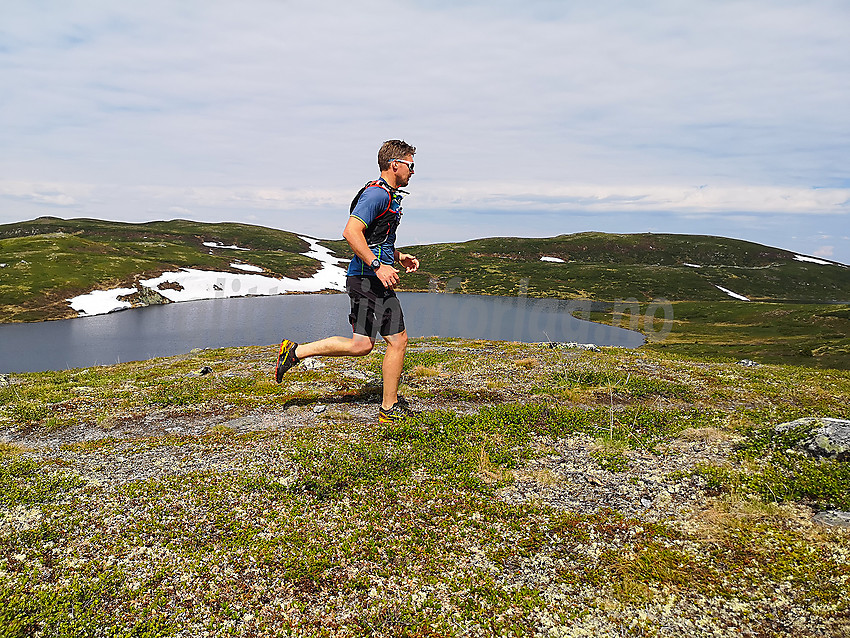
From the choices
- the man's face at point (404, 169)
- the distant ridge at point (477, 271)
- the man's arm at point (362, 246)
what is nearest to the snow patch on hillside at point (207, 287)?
Answer: the distant ridge at point (477, 271)

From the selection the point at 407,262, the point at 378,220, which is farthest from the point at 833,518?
the point at 378,220

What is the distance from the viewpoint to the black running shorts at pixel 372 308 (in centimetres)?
892

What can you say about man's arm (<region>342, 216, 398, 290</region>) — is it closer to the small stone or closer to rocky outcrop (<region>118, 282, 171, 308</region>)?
the small stone

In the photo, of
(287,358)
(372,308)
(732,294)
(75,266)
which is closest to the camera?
(372,308)

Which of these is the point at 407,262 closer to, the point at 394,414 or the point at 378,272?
the point at 378,272

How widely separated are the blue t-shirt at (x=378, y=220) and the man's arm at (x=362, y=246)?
5.3 inches

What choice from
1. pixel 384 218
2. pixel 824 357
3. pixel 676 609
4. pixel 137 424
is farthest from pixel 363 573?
pixel 824 357

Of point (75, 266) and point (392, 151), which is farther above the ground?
point (392, 151)

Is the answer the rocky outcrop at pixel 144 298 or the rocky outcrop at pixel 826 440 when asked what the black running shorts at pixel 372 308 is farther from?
the rocky outcrop at pixel 144 298

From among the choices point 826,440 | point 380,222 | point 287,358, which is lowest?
point 826,440

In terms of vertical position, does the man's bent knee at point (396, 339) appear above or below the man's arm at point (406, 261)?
below

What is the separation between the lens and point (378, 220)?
8617mm

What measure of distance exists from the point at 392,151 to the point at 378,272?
2357 mm

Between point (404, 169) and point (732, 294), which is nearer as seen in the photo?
point (404, 169)
